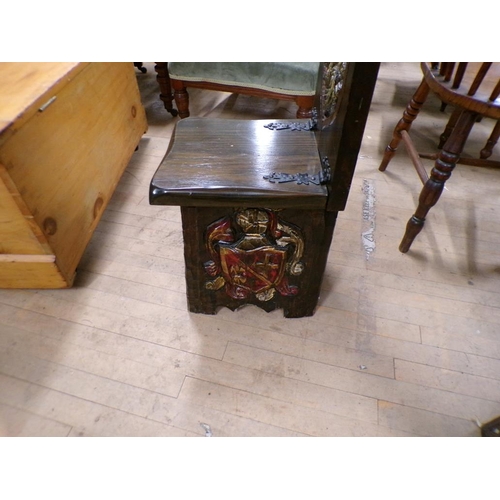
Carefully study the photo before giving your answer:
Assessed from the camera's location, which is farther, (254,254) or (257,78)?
(257,78)

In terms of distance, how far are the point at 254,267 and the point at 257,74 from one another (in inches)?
44.0

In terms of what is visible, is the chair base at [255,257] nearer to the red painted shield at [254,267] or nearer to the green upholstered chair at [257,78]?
the red painted shield at [254,267]

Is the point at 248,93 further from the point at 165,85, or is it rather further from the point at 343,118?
the point at 343,118

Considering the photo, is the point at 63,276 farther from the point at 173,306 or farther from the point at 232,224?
the point at 232,224

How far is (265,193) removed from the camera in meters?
0.75

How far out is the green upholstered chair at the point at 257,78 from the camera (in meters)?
1.56

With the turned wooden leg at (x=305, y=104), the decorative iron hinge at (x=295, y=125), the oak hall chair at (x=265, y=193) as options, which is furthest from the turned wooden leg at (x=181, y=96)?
the decorative iron hinge at (x=295, y=125)

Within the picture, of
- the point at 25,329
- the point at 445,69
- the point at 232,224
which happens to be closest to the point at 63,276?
the point at 25,329

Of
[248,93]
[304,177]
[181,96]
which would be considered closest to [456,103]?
[304,177]

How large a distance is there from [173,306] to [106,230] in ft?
1.62

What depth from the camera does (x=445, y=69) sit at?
1100mm

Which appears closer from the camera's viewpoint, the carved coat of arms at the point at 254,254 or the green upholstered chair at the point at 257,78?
the carved coat of arms at the point at 254,254

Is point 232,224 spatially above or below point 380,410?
above

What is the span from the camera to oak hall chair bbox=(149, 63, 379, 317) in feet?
2.43
